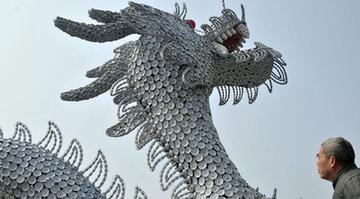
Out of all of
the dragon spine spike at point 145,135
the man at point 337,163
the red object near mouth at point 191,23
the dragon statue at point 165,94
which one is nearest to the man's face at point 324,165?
the man at point 337,163

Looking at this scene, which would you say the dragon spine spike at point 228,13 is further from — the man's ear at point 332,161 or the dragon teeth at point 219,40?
the man's ear at point 332,161

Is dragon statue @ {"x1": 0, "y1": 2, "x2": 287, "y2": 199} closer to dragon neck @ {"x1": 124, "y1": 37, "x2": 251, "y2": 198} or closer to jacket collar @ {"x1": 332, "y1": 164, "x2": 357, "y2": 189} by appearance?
dragon neck @ {"x1": 124, "y1": 37, "x2": 251, "y2": 198}

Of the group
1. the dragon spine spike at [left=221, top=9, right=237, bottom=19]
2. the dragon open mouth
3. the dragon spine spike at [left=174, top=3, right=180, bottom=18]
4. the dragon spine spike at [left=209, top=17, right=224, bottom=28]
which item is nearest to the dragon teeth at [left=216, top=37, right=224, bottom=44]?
the dragon open mouth

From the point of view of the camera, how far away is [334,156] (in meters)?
1.97

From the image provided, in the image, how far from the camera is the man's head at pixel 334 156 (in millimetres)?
1973

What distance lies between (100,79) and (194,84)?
836mm

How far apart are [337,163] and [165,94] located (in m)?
2.48

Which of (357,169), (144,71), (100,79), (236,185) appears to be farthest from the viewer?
(100,79)

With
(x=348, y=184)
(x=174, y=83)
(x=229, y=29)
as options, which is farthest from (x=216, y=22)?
(x=348, y=184)

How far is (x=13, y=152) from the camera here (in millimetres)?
4172

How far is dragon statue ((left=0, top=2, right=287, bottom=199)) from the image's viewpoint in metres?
4.00

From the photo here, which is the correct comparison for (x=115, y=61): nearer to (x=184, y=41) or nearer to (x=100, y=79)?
(x=100, y=79)

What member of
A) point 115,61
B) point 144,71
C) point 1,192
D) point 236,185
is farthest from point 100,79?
point 236,185

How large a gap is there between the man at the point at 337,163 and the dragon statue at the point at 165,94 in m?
1.77
